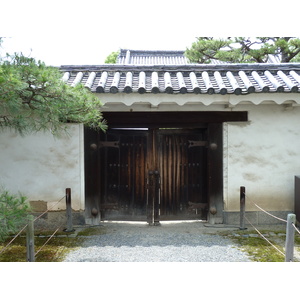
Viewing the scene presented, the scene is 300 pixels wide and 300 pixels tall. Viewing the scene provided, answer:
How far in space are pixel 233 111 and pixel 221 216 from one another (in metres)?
1.92

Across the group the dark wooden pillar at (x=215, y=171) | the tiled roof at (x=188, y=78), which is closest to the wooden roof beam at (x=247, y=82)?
the tiled roof at (x=188, y=78)

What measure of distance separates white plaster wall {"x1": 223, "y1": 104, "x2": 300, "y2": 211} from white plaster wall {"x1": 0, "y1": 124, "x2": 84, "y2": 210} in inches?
106

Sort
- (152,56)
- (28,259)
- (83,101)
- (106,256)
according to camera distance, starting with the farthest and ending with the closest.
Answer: (152,56)
(106,256)
(28,259)
(83,101)

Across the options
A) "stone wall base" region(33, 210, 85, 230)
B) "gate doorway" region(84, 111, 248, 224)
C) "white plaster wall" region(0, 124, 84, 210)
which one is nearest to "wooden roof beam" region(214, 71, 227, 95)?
"gate doorway" region(84, 111, 248, 224)

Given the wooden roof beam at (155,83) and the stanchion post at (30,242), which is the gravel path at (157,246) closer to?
the stanchion post at (30,242)

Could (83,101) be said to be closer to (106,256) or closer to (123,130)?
(106,256)

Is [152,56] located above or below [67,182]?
above

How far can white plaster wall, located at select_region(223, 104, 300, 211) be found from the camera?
609cm

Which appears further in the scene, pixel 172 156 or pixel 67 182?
pixel 172 156

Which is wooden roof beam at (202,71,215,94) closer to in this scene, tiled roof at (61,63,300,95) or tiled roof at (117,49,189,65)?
tiled roof at (61,63,300,95)

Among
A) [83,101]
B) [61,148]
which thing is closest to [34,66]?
[83,101]

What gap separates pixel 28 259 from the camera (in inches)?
161

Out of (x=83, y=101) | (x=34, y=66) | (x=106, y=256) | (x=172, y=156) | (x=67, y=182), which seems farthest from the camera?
(x=172, y=156)

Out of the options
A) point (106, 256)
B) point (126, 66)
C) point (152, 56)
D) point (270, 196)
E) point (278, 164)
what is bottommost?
point (106, 256)
